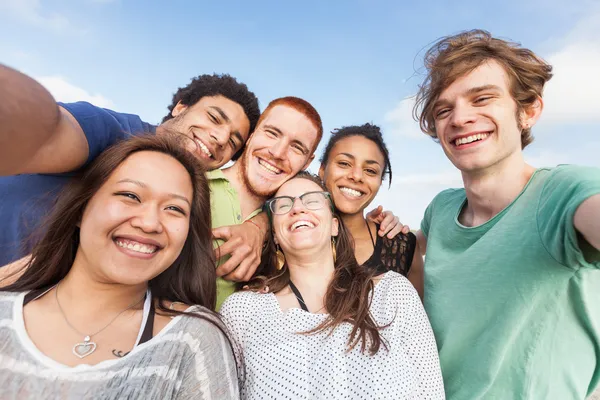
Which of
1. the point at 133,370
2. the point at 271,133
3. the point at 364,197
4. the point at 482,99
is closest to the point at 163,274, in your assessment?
the point at 133,370

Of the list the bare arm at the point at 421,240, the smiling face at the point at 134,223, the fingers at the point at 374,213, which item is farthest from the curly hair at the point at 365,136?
the smiling face at the point at 134,223

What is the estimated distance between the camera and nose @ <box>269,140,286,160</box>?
3.65 m

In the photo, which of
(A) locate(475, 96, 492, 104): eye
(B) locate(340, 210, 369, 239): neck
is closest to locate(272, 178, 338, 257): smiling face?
(B) locate(340, 210, 369, 239): neck

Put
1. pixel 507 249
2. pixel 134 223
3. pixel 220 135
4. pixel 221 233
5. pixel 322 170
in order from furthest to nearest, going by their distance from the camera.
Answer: pixel 322 170, pixel 220 135, pixel 221 233, pixel 507 249, pixel 134 223

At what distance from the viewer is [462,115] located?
2682 mm

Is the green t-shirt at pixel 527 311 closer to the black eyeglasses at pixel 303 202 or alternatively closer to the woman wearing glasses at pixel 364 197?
the woman wearing glasses at pixel 364 197

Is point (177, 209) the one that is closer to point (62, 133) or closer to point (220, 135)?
point (62, 133)

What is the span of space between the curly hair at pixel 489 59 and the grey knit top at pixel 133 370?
249 centimetres

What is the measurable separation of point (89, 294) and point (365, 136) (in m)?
2.95

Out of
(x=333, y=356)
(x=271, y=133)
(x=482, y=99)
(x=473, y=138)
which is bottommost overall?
(x=333, y=356)

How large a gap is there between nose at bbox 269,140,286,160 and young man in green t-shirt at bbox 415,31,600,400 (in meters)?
1.43

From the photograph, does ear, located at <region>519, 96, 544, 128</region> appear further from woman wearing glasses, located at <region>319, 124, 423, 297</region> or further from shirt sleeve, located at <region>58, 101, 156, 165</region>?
shirt sleeve, located at <region>58, 101, 156, 165</region>

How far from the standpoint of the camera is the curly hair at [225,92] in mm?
4055

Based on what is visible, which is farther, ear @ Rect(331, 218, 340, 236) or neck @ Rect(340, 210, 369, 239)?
neck @ Rect(340, 210, 369, 239)
